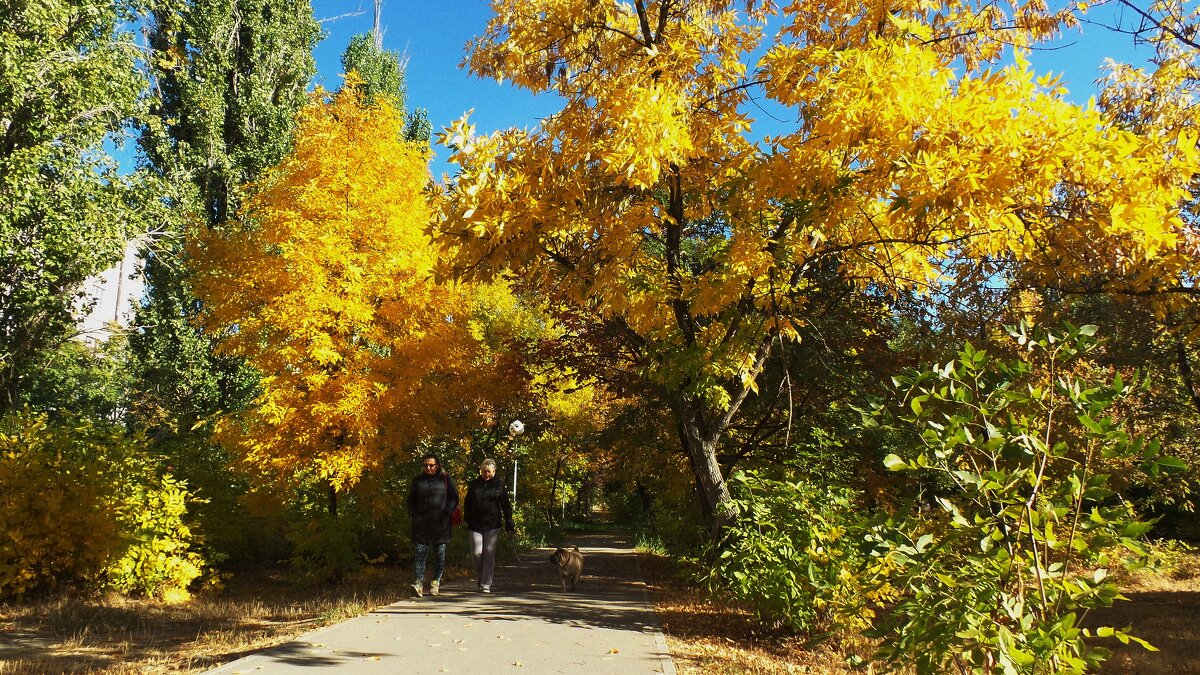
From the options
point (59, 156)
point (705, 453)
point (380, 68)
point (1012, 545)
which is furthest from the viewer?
point (380, 68)

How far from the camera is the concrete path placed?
4.56 m

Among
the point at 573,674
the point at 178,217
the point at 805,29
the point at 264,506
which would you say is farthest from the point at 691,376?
the point at 178,217

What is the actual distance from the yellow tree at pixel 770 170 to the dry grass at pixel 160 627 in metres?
3.96

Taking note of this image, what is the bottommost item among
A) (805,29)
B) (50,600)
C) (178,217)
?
(50,600)

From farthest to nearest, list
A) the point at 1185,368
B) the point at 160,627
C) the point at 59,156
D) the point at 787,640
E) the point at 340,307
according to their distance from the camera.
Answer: the point at 59,156
the point at 1185,368
the point at 340,307
the point at 160,627
the point at 787,640

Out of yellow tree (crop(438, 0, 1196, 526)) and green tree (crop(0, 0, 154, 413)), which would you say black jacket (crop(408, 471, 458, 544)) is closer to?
yellow tree (crop(438, 0, 1196, 526))

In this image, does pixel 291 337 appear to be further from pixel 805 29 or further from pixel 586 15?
pixel 805 29

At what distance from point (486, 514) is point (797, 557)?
3.86m

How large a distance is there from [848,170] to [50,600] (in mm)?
Answer: 10557

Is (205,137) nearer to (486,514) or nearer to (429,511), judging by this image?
(429,511)

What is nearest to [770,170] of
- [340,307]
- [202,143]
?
[340,307]

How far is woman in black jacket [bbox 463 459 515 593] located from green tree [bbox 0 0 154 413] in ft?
28.9

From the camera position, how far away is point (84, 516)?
28.4 ft

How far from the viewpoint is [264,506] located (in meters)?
10.5
